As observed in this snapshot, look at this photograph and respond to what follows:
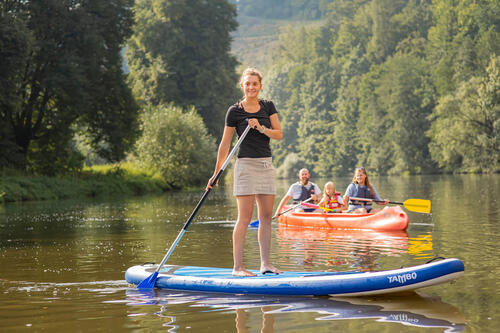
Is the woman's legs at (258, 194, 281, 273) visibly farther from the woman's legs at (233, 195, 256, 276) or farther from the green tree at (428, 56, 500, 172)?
the green tree at (428, 56, 500, 172)

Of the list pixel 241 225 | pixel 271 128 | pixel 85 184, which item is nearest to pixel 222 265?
pixel 241 225

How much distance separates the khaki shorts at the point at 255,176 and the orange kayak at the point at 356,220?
654 cm

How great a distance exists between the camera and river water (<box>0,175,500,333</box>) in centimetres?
559

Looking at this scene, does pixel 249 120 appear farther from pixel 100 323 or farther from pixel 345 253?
pixel 345 253

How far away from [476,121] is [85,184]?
32.0 metres

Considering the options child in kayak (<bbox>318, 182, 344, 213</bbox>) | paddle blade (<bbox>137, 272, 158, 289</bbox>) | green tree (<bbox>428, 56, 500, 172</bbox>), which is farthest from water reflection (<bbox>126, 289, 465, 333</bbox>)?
green tree (<bbox>428, 56, 500, 172</bbox>)

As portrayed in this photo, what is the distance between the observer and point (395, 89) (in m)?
70.6

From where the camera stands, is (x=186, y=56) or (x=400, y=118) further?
(x=400, y=118)

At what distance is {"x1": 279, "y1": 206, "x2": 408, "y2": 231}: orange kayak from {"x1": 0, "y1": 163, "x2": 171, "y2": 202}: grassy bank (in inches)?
558

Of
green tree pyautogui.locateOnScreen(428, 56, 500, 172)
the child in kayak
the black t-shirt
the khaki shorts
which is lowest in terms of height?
the child in kayak

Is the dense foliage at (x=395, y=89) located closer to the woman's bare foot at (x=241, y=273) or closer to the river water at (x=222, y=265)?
the river water at (x=222, y=265)

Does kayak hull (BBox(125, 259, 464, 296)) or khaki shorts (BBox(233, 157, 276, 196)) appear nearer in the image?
kayak hull (BBox(125, 259, 464, 296))

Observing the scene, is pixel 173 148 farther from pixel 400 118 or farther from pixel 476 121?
pixel 400 118

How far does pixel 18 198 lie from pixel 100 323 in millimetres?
21833
